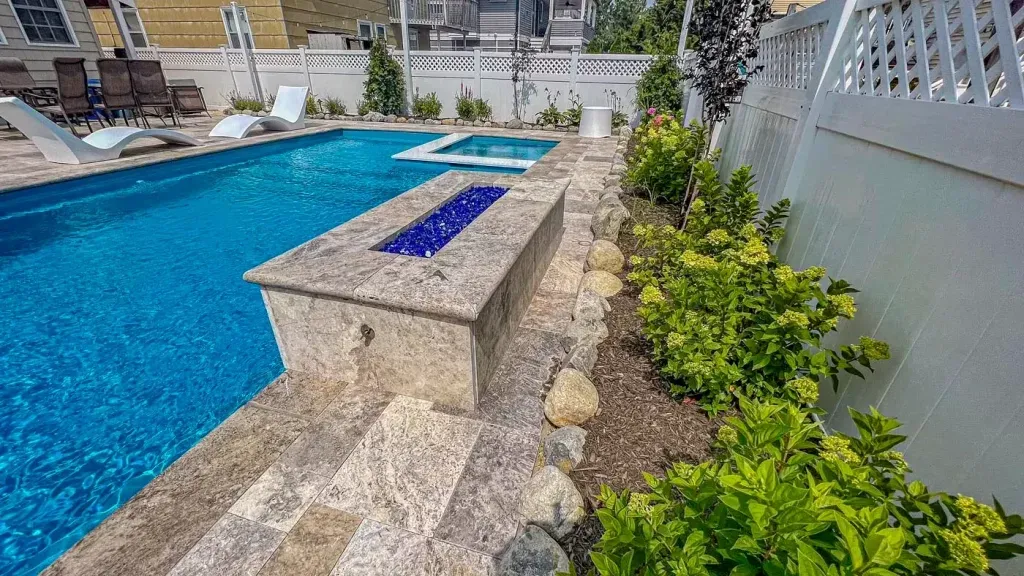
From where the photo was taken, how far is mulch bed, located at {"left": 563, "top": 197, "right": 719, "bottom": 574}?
1.81 m

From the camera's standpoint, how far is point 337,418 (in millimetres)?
2246

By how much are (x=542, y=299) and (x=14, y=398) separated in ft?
12.0

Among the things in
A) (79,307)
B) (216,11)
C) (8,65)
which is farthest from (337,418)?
(216,11)

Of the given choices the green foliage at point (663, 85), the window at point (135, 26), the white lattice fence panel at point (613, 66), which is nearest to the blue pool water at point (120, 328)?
the green foliage at point (663, 85)

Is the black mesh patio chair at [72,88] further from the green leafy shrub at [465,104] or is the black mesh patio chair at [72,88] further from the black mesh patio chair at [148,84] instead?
the green leafy shrub at [465,104]

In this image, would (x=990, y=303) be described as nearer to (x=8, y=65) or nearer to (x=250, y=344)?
(x=250, y=344)

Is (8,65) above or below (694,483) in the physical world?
above

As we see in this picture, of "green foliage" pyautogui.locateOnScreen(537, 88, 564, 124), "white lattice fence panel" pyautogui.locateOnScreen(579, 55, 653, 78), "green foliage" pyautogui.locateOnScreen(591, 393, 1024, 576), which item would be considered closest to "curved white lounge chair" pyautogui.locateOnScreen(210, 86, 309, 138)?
"green foliage" pyautogui.locateOnScreen(537, 88, 564, 124)

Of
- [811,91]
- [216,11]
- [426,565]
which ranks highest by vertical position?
[216,11]

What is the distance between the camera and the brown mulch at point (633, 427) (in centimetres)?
187

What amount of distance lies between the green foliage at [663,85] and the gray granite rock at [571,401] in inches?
377

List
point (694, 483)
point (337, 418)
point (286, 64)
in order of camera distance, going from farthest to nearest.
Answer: point (286, 64) < point (337, 418) < point (694, 483)

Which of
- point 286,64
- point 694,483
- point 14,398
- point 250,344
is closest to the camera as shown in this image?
point 694,483

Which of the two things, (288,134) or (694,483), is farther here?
(288,134)
